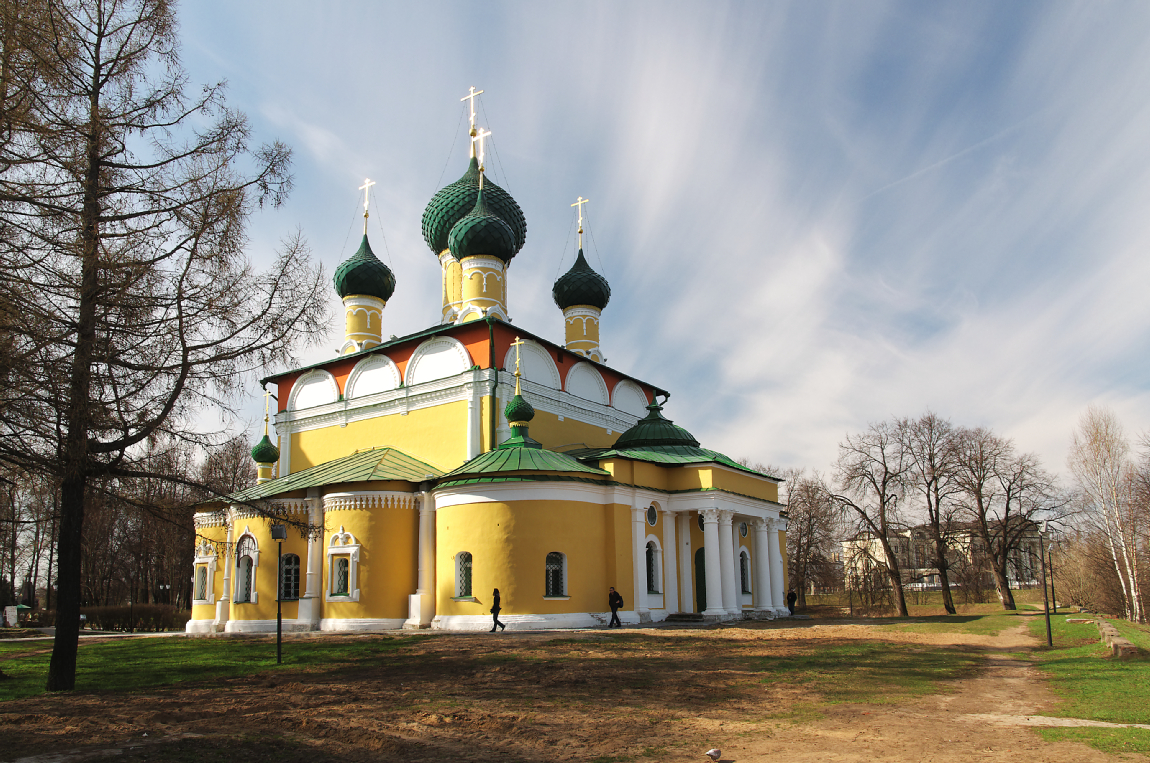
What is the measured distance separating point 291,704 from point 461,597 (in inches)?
417

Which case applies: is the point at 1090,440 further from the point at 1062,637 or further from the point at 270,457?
the point at 270,457

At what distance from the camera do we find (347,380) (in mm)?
24719

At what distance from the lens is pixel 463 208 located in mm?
27141

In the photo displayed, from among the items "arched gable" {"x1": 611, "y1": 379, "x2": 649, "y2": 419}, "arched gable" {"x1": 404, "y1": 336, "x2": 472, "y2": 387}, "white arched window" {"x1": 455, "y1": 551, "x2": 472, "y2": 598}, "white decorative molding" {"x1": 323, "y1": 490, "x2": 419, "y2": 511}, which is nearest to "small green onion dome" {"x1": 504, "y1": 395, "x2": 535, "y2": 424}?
"arched gable" {"x1": 404, "y1": 336, "x2": 472, "y2": 387}

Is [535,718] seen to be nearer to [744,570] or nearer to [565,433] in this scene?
[565,433]

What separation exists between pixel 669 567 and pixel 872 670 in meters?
11.1

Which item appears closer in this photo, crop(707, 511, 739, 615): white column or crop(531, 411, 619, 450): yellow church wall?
crop(707, 511, 739, 615): white column

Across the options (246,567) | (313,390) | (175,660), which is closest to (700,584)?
(246,567)

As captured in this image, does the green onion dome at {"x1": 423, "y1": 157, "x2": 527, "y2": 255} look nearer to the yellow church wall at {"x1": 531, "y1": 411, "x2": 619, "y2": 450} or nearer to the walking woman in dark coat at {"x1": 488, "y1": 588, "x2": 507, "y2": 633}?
the yellow church wall at {"x1": 531, "y1": 411, "x2": 619, "y2": 450}

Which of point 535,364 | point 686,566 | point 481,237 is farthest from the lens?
point 481,237

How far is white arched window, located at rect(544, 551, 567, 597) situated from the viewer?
18875 mm

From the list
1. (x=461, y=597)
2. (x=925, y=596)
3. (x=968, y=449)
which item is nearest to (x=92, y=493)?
(x=461, y=597)

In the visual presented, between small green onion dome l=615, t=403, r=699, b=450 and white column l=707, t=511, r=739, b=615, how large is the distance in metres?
2.89

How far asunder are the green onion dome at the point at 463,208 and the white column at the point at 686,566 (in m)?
10.6
